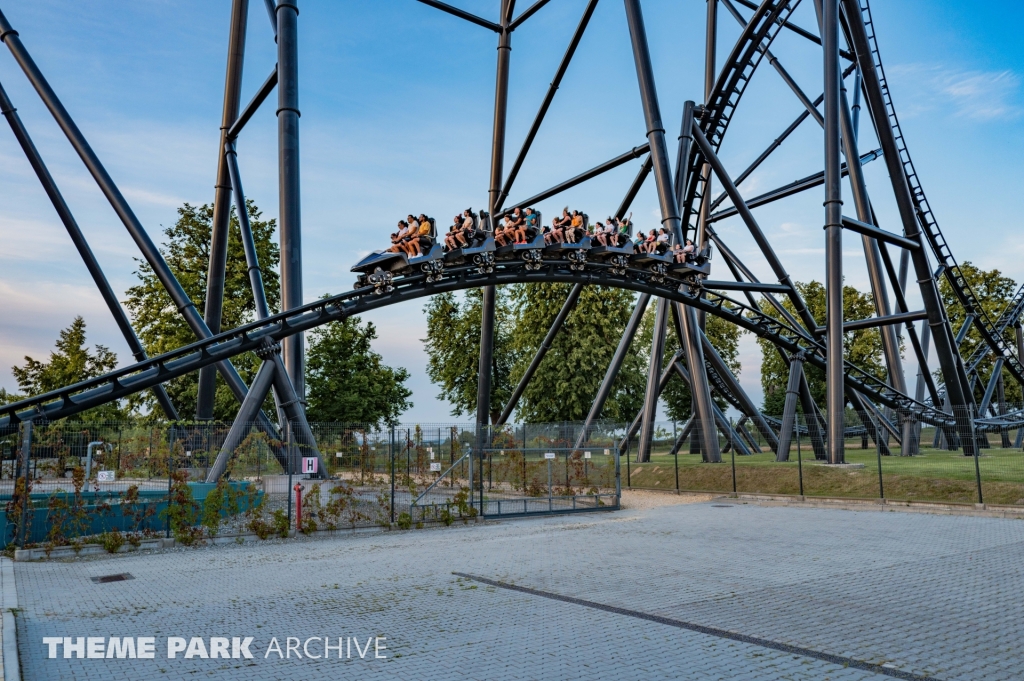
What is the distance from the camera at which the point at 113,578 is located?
10.9m

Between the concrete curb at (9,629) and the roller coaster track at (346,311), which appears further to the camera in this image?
the roller coaster track at (346,311)

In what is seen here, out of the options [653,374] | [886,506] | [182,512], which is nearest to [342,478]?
[182,512]

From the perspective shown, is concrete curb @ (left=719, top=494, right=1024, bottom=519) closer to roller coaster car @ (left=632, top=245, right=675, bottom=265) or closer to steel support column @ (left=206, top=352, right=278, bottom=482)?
roller coaster car @ (left=632, top=245, right=675, bottom=265)

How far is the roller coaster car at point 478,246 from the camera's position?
2056 cm

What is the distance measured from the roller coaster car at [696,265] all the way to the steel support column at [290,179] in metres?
11.0

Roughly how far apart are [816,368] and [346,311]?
4702 centimetres

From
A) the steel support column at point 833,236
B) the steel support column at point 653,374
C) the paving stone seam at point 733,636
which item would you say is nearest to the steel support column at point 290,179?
the steel support column at point 653,374

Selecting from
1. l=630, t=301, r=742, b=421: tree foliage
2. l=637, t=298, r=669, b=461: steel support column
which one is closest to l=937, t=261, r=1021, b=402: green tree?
l=630, t=301, r=742, b=421: tree foliage

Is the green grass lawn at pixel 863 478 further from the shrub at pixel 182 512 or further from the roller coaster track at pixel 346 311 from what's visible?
the shrub at pixel 182 512

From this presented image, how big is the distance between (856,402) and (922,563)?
67.1 feet

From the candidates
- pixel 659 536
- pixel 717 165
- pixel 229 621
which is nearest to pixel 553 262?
pixel 717 165

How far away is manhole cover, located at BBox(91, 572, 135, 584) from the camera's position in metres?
10.7

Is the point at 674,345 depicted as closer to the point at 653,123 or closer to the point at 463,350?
the point at 463,350

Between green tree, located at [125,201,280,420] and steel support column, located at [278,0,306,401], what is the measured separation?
62.7ft
